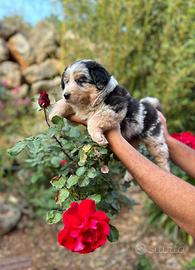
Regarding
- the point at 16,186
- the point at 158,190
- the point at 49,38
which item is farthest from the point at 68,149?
the point at 49,38

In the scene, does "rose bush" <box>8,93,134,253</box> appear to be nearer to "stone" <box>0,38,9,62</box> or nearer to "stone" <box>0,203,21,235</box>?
"stone" <box>0,203,21,235</box>

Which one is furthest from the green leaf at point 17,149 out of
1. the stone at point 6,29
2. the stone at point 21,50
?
the stone at point 6,29

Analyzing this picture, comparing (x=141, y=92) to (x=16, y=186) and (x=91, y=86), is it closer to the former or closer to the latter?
(x=16, y=186)

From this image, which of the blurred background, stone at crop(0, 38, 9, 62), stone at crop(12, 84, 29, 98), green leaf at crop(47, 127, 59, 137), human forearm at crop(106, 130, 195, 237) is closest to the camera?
human forearm at crop(106, 130, 195, 237)

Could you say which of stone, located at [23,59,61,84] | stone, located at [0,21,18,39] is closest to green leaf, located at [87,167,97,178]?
stone, located at [23,59,61,84]

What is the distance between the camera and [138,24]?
5363 millimetres

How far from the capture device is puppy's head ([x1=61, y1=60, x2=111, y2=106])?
183 centimetres

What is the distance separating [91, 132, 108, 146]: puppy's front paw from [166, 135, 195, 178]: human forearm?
75cm

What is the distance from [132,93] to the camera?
5.52 metres

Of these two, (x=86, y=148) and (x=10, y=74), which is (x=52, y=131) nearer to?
(x=86, y=148)

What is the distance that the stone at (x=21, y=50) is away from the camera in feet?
21.7

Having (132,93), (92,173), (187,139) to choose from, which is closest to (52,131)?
(92,173)

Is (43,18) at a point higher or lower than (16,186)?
higher

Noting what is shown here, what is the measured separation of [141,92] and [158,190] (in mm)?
3940
